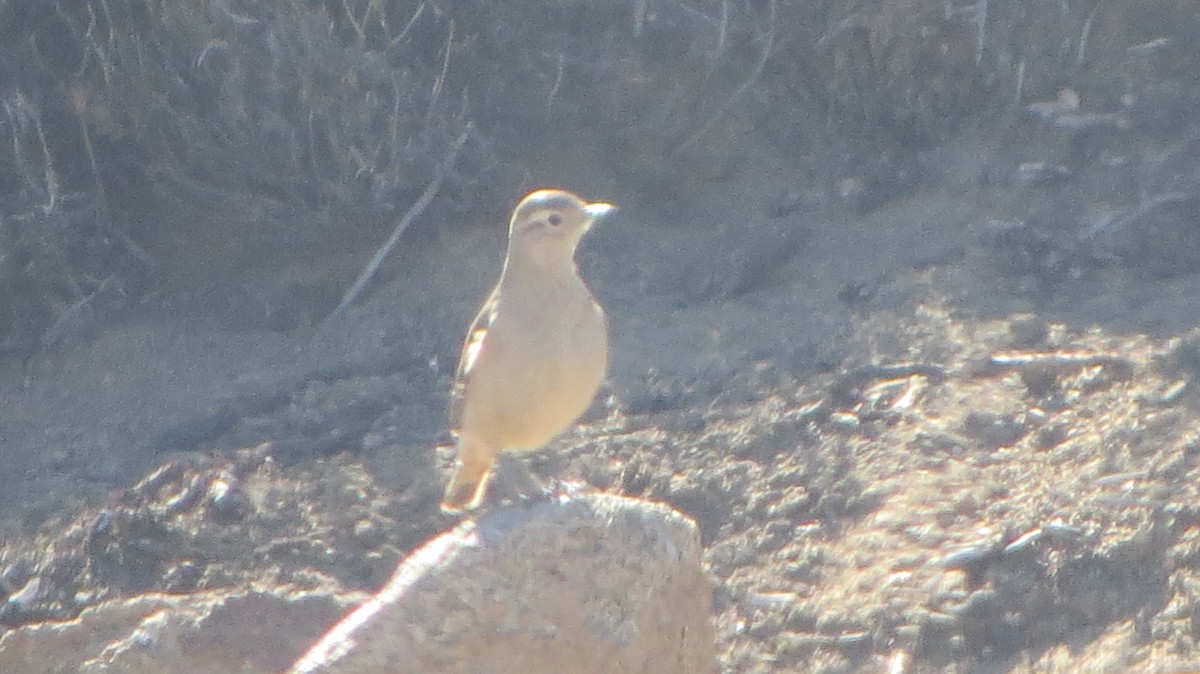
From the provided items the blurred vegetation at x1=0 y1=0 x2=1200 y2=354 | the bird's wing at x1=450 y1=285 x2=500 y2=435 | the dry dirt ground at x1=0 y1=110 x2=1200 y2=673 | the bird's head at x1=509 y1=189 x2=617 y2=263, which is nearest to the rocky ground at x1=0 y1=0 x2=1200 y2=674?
the dry dirt ground at x1=0 y1=110 x2=1200 y2=673

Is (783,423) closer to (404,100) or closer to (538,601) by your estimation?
(538,601)

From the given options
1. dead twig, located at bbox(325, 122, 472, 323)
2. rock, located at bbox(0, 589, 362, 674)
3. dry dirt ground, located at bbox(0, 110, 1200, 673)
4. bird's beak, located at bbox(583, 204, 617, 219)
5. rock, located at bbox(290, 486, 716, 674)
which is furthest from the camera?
dead twig, located at bbox(325, 122, 472, 323)

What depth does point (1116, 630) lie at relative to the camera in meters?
4.66

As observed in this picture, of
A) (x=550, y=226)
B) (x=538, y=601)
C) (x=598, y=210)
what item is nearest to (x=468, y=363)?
(x=550, y=226)

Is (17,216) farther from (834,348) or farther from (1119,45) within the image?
(1119,45)

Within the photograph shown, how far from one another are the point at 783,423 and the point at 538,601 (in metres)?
2.15

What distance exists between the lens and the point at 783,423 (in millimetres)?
6273

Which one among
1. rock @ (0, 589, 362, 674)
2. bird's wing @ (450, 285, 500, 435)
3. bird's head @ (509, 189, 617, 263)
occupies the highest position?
bird's head @ (509, 189, 617, 263)

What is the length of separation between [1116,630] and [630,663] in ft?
4.97

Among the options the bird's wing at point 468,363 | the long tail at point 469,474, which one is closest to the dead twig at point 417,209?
the bird's wing at point 468,363

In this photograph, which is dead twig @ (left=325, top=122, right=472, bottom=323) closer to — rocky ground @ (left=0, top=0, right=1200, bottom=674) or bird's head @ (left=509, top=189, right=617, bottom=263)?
rocky ground @ (left=0, top=0, right=1200, bottom=674)

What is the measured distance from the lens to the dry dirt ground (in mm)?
5043

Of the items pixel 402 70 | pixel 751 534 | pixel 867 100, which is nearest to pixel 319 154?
pixel 402 70

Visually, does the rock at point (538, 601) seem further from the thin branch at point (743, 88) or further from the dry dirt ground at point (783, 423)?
the thin branch at point (743, 88)
